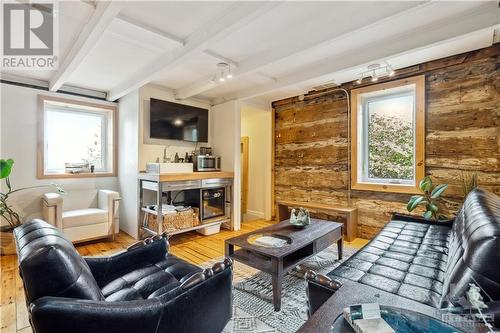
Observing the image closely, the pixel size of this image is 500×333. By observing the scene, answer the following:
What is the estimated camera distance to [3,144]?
3270 mm

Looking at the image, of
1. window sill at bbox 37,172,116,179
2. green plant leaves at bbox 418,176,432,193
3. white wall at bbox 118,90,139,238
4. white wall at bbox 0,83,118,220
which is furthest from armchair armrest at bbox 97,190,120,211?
green plant leaves at bbox 418,176,432,193

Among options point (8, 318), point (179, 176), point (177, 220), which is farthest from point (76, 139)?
point (8, 318)

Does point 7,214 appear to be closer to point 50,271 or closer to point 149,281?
point 149,281

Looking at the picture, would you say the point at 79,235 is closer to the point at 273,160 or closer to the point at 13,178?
the point at 13,178

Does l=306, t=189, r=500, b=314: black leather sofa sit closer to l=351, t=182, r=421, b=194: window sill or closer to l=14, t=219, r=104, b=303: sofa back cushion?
l=351, t=182, r=421, b=194: window sill

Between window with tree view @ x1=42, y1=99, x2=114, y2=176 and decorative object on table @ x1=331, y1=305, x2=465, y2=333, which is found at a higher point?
window with tree view @ x1=42, y1=99, x2=114, y2=176

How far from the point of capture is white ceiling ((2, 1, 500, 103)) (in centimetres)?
194

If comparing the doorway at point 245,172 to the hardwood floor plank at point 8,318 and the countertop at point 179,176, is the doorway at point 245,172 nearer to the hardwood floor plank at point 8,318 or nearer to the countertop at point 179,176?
the countertop at point 179,176

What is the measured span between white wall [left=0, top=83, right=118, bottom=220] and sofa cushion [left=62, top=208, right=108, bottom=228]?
0.55 m

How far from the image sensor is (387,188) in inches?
138

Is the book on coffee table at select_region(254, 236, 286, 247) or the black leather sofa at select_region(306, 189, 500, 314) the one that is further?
the book on coffee table at select_region(254, 236, 286, 247)

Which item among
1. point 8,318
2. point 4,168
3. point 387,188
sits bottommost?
point 8,318

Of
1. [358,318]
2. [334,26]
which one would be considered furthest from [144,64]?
[358,318]

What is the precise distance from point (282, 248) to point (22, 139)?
386 cm
